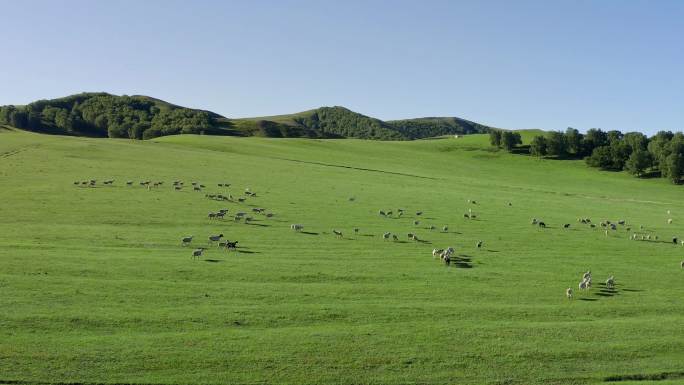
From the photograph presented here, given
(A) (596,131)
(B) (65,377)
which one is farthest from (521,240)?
(A) (596,131)

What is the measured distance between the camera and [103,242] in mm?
36000

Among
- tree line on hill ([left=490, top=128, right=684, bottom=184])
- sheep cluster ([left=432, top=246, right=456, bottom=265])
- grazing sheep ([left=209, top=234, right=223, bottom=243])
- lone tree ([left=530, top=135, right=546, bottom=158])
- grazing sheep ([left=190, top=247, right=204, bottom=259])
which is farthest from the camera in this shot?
lone tree ([left=530, top=135, right=546, bottom=158])

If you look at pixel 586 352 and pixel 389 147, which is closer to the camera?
pixel 586 352

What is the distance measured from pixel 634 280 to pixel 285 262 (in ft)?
68.0

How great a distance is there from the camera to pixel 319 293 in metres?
27.7

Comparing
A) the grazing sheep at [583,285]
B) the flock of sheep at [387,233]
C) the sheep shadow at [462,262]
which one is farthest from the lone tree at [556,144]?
the grazing sheep at [583,285]

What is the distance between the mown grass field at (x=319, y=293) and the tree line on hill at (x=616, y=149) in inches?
1907

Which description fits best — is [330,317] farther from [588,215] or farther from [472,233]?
[588,215]

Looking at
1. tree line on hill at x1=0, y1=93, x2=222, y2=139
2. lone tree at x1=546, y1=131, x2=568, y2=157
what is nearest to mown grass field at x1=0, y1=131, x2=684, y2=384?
lone tree at x1=546, y1=131, x2=568, y2=157

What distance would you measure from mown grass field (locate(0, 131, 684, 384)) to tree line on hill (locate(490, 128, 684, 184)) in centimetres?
4843

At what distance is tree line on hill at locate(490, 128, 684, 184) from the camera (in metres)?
102

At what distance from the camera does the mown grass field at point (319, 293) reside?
67.2ft

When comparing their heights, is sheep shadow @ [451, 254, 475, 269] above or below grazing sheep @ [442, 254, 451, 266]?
below

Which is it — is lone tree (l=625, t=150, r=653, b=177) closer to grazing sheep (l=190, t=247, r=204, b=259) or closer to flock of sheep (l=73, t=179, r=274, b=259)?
flock of sheep (l=73, t=179, r=274, b=259)
